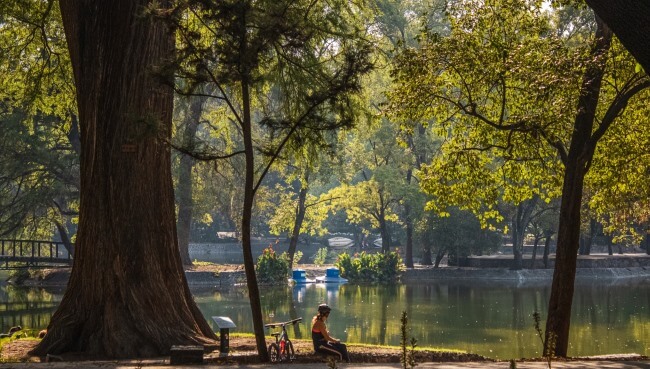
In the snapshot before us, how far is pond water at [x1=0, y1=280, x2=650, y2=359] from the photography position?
2895 cm

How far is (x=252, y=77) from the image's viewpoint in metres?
14.1

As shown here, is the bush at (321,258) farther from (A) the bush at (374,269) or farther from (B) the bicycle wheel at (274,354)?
(B) the bicycle wheel at (274,354)

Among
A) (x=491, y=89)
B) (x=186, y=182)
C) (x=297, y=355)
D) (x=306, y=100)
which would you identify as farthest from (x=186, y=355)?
(x=186, y=182)

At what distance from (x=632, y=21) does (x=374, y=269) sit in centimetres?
4361

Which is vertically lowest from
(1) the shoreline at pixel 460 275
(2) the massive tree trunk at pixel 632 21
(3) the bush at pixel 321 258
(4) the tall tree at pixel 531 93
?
(1) the shoreline at pixel 460 275

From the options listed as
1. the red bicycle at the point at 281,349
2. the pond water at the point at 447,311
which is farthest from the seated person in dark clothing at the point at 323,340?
the pond water at the point at 447,311

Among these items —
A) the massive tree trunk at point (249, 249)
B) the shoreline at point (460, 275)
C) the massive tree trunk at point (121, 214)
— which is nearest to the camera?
the massive tree trunk at point (249, 249)

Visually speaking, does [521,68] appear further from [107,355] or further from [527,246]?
[527,246]

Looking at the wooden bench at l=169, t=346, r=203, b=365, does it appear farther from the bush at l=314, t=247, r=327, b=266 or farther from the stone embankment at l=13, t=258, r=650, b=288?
the bush at l=314, t=247, r=327, b=266

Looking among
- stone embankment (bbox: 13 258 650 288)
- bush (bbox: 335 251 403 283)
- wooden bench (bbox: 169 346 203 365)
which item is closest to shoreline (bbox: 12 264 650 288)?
stone embankment (bbox: 13 258 650 288)

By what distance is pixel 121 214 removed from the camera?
17.2 meters

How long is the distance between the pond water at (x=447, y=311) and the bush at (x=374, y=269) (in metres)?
1.62

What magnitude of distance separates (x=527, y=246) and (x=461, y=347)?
42.7 m

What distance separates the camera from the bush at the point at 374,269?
5138cm
